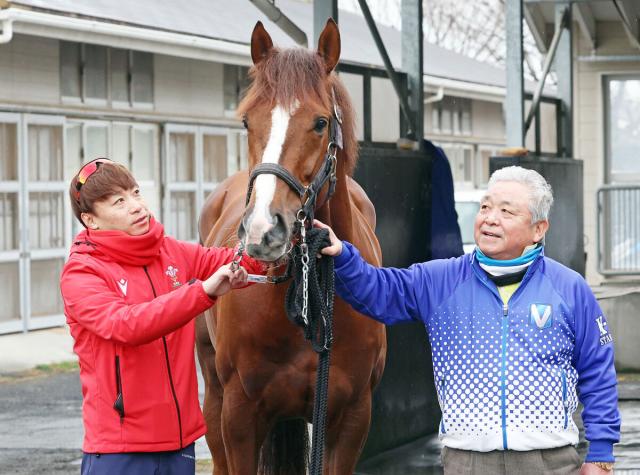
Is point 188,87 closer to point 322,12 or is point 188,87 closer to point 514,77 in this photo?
point 514,77

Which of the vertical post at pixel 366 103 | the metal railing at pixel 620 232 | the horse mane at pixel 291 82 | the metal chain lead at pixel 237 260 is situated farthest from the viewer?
the metal railing at pixel 620 232

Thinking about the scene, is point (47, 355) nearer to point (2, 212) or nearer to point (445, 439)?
point (2, 212)

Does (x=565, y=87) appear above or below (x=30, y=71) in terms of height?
below

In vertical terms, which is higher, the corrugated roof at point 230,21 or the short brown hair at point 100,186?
the corrugated roof at point 230,21

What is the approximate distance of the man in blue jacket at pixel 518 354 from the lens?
11.3 ft

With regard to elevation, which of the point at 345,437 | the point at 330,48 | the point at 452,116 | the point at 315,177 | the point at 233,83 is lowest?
the point at 345,437

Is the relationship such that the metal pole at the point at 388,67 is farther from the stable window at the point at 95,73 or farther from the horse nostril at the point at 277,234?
the stable window at the point at 95,73

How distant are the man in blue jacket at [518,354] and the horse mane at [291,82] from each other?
0.79 meters

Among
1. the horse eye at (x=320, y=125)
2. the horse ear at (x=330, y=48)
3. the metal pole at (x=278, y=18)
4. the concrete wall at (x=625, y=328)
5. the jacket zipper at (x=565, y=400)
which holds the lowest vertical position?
the concrete wall at (x=625, y=328)

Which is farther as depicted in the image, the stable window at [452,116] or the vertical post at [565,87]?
the stable window at [452,116]

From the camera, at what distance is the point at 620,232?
14133 millimetres

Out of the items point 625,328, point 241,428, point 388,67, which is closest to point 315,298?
point 241,428

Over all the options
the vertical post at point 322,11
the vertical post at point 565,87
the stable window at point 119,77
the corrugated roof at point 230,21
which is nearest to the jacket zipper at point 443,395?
the vertical post at point 322,11

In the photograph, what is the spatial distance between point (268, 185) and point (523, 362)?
3.09 feet
